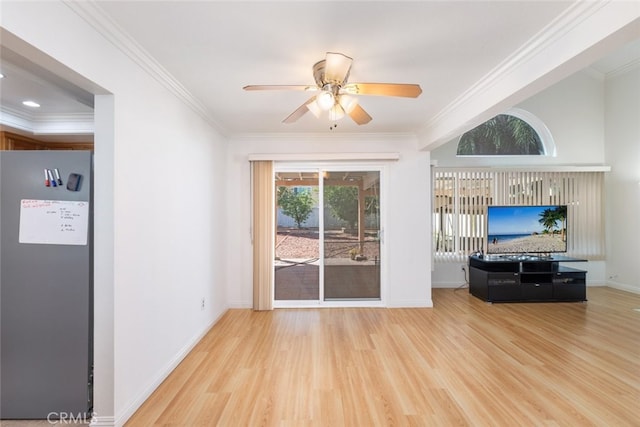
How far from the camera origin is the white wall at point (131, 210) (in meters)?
1.58

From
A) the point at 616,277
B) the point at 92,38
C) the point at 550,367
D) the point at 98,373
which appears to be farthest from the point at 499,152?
the point at 98,373

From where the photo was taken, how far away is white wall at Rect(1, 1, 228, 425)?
5.19 ft

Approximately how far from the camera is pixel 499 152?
5293 millimetres

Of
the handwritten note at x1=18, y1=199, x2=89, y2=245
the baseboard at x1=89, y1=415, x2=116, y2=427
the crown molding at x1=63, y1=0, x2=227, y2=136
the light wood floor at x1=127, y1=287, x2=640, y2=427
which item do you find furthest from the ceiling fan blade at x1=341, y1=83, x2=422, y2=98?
the baseboard at x1=89, y1=415, x2=116, y2=427

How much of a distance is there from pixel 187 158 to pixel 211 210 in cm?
85

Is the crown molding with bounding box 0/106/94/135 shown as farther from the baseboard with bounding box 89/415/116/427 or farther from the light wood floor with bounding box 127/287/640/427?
the baseboard with bounding box 89/415/116/427

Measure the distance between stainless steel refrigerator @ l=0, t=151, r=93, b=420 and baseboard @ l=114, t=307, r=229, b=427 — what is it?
294 millimetres

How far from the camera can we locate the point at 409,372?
2514mm

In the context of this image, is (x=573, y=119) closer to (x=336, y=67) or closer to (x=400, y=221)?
(x=400, y=221)

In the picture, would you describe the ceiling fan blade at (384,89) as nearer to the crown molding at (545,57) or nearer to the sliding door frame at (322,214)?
the crown molding at (545,57)

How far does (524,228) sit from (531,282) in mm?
882

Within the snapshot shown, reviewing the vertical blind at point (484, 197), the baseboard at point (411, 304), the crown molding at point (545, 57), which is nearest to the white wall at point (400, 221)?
the baseboard at point (411, 304)

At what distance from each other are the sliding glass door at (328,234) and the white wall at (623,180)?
14.3 feet

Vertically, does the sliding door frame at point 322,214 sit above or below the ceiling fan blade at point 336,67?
below
